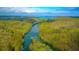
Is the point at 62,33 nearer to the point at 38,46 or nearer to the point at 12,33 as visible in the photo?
the point at 38,46

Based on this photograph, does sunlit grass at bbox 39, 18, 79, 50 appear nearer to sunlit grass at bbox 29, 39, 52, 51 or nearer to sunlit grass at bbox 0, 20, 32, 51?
sunlit grass at bbox 29, 39, 52, 51

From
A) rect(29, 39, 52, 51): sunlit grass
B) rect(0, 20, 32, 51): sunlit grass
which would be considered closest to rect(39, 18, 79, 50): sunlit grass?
rect(29, 39, 52, 51): sunlit grass

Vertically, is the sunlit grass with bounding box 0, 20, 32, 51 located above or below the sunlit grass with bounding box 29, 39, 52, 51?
above

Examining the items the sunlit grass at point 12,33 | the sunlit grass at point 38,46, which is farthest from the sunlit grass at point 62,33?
the sunlit grass at point 12,33

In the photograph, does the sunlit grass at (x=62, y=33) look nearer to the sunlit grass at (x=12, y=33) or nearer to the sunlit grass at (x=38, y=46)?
the sunlit grass at (x=38, y=46)

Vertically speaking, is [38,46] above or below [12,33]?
below

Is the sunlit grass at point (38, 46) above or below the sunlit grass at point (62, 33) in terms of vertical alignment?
below

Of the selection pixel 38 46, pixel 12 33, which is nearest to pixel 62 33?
pixel 38 46
